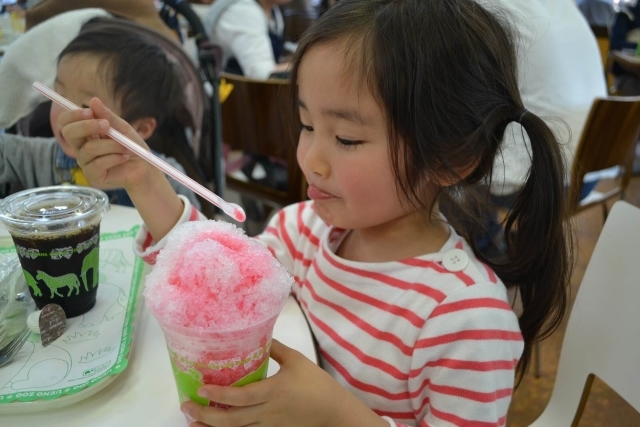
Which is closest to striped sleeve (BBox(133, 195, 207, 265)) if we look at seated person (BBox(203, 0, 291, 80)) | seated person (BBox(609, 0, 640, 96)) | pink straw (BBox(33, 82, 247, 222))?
pink straw (BBox(33, 82, 247, 222))

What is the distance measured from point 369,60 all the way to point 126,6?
100cm

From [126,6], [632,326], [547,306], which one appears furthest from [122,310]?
[126,6]

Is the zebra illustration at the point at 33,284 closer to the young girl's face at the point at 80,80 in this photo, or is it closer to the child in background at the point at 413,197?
the child in background at the point at 413,197

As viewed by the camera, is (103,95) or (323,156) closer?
(323,156)

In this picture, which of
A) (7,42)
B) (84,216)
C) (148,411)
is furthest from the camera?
(7,42)

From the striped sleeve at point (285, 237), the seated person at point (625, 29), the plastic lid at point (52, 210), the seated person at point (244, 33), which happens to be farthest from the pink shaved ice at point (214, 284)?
the seated person at point (625, 29)

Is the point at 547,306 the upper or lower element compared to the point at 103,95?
lower

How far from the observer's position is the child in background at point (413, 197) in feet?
2.46

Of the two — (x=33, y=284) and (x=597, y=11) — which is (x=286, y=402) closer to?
(x=33, y=284)

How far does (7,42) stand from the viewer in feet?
4.64

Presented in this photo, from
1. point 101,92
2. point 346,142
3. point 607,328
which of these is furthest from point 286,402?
point 101,92

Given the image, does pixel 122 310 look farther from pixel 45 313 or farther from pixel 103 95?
pixel 103 95

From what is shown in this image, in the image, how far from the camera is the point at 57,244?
28.7 inches

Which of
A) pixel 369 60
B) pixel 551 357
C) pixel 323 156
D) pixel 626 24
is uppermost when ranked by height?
pixel 369 60
